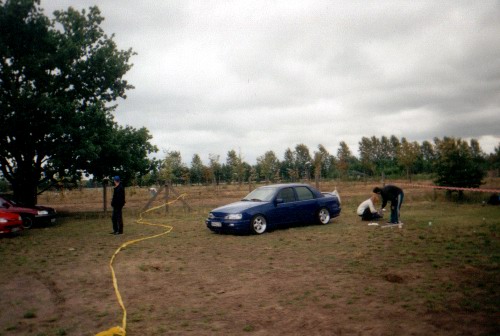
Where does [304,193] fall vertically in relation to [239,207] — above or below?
above

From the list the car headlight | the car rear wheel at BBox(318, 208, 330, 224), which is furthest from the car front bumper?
the car rear wheel at BBox(318, 208, 330, 224)

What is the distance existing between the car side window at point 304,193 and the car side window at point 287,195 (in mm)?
280

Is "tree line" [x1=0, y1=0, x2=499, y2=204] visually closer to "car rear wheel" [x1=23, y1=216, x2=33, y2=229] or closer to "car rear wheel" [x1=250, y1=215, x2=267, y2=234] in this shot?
"car rear wheel" [x1=23, y1=216, x2=33, y2=229]

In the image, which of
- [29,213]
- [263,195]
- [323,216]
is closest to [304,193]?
[323,216]

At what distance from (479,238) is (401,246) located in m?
2.24

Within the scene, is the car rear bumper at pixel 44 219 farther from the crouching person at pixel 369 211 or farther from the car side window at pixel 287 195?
the crouching person at pixel 369 211

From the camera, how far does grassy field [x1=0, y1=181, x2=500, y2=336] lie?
4.40m

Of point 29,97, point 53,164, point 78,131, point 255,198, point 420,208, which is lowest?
point 420,208

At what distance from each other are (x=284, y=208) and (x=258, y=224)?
118 centimetres

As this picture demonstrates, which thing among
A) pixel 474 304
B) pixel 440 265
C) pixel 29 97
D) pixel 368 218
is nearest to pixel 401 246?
pixel 440 265

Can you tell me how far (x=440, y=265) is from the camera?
22.2 feet

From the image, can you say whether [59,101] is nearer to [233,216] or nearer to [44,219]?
[44,219]

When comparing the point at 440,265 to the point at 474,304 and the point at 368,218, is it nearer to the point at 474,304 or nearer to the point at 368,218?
the point at 474,304

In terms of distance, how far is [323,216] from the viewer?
13516mm
